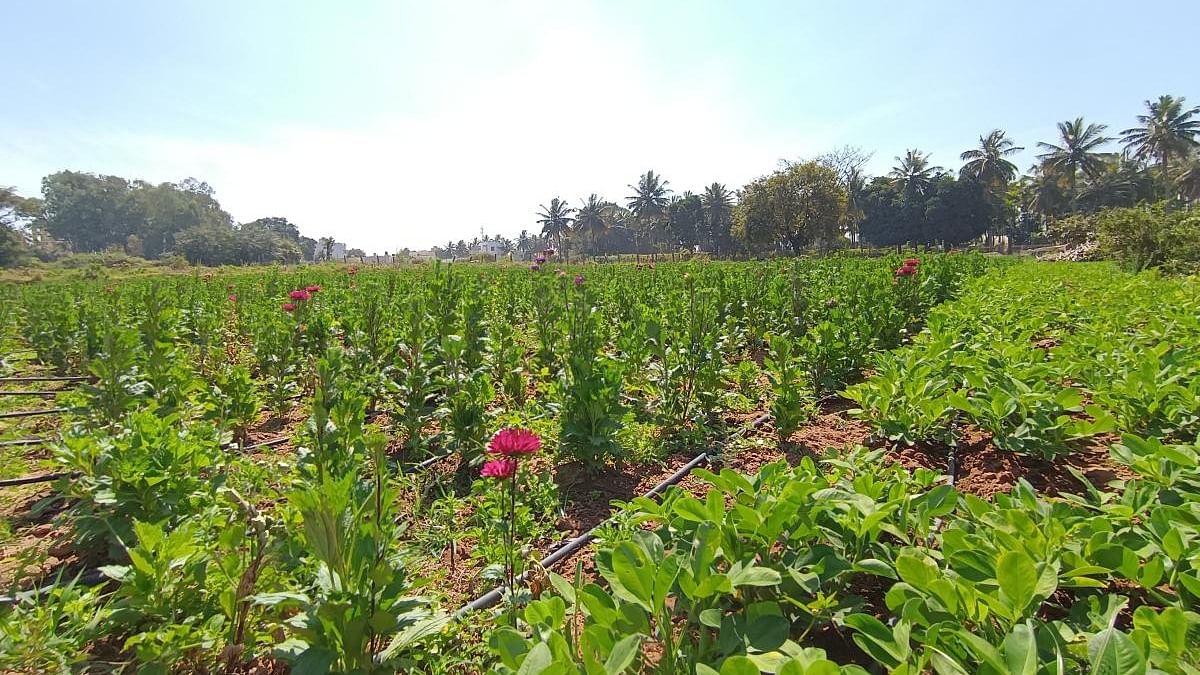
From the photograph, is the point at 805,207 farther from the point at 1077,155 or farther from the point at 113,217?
the point at 113,217

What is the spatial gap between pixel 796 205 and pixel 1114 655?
134 feet

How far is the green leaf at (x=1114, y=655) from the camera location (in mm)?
874

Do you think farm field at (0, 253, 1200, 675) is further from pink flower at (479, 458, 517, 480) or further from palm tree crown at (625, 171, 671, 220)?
palm tree crown at (625, 171, 671, 220)

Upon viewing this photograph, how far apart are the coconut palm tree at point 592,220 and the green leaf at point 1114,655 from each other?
265ft

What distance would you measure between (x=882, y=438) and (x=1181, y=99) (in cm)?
7341

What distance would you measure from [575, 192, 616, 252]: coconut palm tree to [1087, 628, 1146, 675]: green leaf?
265ft

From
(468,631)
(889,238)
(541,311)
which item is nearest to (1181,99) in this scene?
(889,238)

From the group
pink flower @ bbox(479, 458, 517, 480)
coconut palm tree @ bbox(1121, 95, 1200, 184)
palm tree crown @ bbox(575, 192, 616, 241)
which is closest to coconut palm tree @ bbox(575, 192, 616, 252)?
palm tree crown @ bbox(575, 192, 616, 241)

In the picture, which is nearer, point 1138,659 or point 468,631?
point 1138,659

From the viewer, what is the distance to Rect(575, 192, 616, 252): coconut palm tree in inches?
3127

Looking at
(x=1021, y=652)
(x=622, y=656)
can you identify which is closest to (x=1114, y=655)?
(x=1021, y=652)

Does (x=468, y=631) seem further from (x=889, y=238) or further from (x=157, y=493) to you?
(x=889, y=238)

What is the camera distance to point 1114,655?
0.90 meters

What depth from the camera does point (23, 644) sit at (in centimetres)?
147
